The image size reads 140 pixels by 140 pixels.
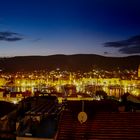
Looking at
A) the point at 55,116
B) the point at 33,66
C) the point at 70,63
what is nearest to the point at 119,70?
the point at 70,63

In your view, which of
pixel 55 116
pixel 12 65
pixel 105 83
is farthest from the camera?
pixel 12 65

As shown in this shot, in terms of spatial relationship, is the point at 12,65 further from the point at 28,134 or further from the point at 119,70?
the point at 28,134

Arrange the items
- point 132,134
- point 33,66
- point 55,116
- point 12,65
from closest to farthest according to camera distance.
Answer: point 132,134, point 55,116, point 12,65, point 33,66

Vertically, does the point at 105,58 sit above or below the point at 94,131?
above

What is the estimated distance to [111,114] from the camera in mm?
8266

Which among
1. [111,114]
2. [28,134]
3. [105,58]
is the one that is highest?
[105,58]

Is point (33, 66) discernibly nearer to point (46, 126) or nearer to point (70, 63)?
point (70, 63)

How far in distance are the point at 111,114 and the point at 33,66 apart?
10705cm

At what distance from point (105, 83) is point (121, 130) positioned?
65548mm

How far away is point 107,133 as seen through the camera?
Answer: 25.6ft

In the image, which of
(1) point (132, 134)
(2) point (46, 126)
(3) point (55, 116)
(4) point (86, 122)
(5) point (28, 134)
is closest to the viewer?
(1) point (132, 134)

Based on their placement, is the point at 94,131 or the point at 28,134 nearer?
the point at 94,131

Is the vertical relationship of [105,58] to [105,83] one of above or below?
above

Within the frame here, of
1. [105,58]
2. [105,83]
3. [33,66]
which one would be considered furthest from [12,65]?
[105,83]
